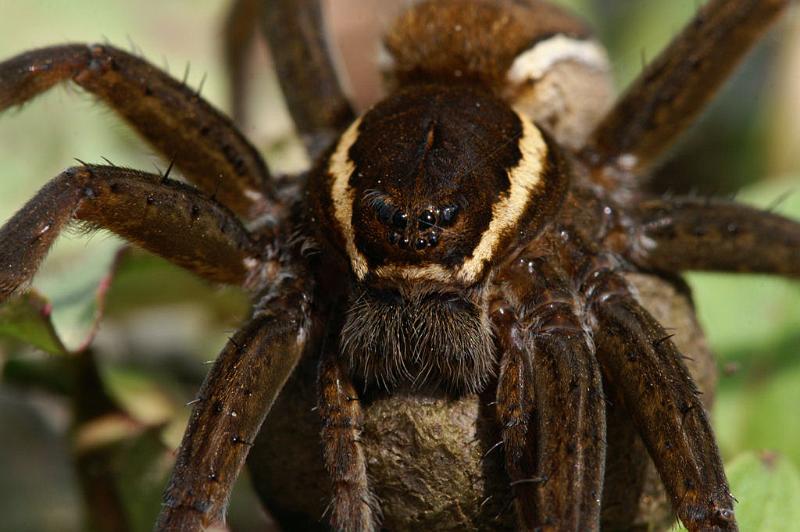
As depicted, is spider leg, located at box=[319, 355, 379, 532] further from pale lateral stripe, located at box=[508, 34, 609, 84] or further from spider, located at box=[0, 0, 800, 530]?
pale lateral stripe, located at box=[508, 34, 609, 84]

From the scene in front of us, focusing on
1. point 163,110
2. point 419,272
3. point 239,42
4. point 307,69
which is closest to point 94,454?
point 163,110

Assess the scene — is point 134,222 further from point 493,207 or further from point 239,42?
point 239,42

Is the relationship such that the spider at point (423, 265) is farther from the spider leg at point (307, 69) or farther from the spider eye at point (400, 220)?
the spider leg at point (307, 69)

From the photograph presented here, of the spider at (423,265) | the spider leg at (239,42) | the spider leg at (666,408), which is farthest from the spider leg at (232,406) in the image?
the spider leg at (239,42)

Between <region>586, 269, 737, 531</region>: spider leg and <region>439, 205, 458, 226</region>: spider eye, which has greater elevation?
<region>439, 205, 458, 226</region>: spider eye

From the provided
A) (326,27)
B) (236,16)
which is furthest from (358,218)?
(236,16)

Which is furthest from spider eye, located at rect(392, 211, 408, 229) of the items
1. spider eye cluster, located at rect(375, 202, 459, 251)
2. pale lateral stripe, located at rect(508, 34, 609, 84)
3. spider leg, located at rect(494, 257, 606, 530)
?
pale lateral stripe, located at rect(508, 34, 609, 84)
